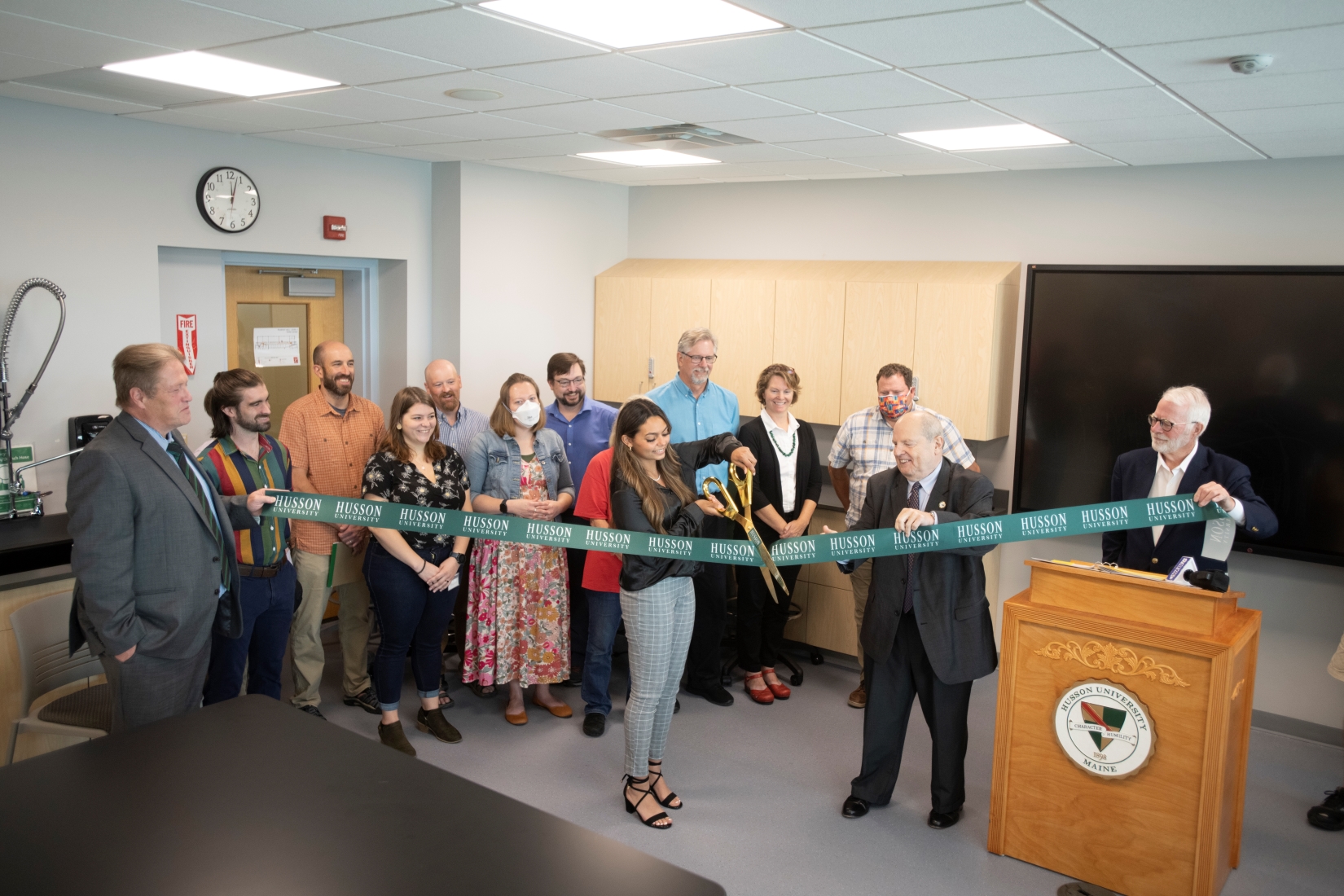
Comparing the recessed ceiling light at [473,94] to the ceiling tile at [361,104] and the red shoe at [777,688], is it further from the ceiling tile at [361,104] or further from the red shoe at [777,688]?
the red shoe at [777,688]

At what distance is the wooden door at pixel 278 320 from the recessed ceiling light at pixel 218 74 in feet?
6.10

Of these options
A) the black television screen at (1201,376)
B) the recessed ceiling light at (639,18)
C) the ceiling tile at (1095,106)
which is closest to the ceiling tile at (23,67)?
the recessed ceiling light at (639,18)

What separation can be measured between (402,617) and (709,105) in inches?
96.0

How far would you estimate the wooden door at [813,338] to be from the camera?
5797 mm

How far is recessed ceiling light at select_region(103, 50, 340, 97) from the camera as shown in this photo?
3.26m

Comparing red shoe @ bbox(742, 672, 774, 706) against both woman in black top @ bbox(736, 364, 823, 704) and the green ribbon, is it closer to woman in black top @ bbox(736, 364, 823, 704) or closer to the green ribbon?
woman in black top @ bbox(736, 364, 823, 704)

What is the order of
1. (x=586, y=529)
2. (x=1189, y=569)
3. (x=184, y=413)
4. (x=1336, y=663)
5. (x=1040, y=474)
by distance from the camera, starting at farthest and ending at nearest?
(x=1040, y=474), (x=1336, y=663), (x=586, y=529), (x=1189, y=569), (x=184, y=413)

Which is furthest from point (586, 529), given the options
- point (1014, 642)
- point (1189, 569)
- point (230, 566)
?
point (1189, 569)

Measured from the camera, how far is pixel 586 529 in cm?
371

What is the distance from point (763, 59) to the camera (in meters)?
2.88

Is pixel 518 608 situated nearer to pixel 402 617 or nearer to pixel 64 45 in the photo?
pixel 402 617

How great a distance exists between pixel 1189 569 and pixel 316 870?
9.41 feet

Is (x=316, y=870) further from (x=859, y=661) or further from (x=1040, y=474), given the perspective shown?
(x=1040, y=474)

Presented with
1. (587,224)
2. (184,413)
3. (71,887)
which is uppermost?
(587,224)
